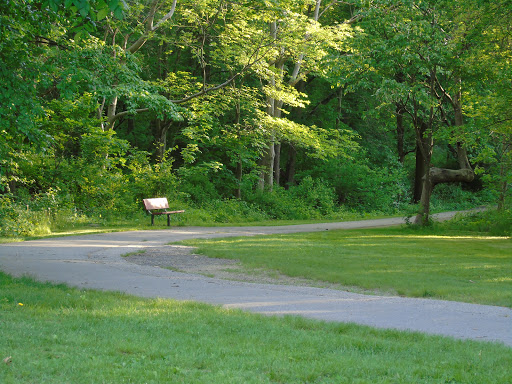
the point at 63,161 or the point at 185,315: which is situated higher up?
the point at 63,161

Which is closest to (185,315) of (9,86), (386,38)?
(9,86)

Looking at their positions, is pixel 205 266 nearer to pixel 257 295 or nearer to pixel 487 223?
pixel 257 295

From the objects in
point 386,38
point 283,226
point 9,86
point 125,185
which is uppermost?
point 386,38

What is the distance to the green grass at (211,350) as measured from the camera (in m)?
4.55

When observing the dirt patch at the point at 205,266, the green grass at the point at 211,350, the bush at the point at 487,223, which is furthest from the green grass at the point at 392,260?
the green grass at the point at 211,350

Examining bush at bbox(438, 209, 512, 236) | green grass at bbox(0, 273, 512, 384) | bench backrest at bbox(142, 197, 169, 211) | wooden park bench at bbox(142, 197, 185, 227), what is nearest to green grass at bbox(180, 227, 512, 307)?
bush at bbox(438, 209, 512, 236)

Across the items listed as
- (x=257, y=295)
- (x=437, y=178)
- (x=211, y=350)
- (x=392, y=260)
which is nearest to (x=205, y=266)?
(x=257, y=295)

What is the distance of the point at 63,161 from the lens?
22375 mm

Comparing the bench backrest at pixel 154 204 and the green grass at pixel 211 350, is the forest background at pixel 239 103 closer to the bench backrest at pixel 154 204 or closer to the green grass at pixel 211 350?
the bench backrest at pixel 154 204

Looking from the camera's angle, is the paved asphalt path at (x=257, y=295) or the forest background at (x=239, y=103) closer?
the paved asphalt path at (x=257, y=295)

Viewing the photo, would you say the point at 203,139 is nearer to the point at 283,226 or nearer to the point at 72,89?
the point at 283,226

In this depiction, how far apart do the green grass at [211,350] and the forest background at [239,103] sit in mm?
3193

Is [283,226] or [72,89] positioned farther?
[283,226]

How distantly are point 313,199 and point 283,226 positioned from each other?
29.3 ft
